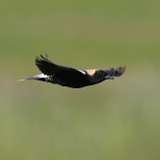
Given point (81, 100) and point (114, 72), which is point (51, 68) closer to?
point (114, 72)

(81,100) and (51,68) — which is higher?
(81,100)

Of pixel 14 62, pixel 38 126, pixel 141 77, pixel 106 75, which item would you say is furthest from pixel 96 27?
pixel 106 75

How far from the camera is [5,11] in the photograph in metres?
14.6

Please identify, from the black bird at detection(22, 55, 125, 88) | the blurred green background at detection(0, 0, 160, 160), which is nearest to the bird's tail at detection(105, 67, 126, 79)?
the black bird at detection(22, 55, 125, 88)

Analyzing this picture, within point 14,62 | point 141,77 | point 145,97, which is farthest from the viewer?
point 14,62

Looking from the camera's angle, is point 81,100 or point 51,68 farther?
point 81,100

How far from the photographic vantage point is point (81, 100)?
6.25 metres

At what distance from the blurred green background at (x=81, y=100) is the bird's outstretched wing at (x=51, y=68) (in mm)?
2176

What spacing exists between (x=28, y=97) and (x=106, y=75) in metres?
3.59

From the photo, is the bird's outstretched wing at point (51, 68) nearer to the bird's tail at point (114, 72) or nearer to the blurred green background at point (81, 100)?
the bird's tail at point (114, 72)

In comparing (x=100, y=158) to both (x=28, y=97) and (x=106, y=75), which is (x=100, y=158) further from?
(x=106, y=75)

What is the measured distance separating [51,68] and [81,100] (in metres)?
3.84

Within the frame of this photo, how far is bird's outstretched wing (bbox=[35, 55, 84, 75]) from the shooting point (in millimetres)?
2400

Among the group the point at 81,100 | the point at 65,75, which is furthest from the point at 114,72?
the point at 81,100
